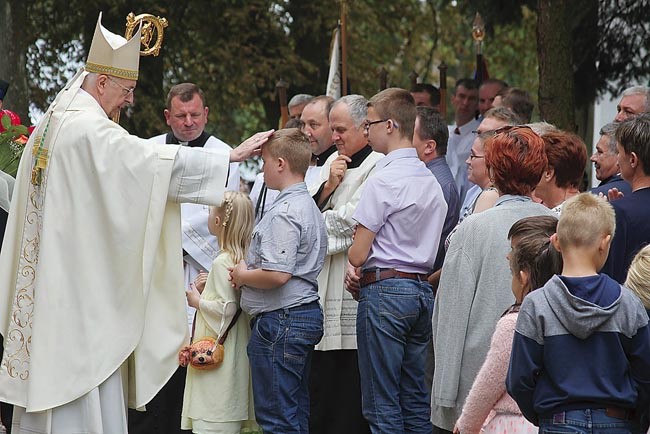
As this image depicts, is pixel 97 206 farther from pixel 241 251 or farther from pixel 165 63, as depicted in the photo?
pixel 165 63

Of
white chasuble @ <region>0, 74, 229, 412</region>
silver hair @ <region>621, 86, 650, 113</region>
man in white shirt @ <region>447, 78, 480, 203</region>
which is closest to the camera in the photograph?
white chasuble @ <region>0, 74, 229, 412</region>

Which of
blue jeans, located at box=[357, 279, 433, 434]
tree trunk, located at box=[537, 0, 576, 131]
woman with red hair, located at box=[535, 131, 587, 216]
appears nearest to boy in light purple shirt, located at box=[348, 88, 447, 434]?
blue jeans, located at box=[357, 279, 433, 434]

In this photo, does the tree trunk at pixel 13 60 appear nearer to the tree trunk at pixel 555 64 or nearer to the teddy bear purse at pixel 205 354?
the tree trunk at pixel 555 64

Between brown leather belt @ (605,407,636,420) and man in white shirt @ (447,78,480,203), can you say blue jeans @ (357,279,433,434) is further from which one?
man in white shirt @ (447,78,480,203)

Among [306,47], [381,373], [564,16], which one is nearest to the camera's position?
[381,373]

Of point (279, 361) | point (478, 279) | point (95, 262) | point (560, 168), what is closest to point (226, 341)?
point (279, 361)

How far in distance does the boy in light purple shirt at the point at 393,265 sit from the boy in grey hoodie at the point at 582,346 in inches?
84.7

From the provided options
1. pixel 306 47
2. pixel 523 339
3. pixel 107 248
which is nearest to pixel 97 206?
pixel 107 248

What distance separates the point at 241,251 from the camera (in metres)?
6.61

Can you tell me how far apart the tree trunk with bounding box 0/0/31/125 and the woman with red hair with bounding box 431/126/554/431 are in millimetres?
8408

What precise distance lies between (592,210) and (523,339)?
502 millimetres

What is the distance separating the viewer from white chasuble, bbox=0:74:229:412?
559 centimetres

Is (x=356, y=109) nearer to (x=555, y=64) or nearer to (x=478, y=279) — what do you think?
(x=478, y=279)

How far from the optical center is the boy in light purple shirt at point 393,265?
244 inches
